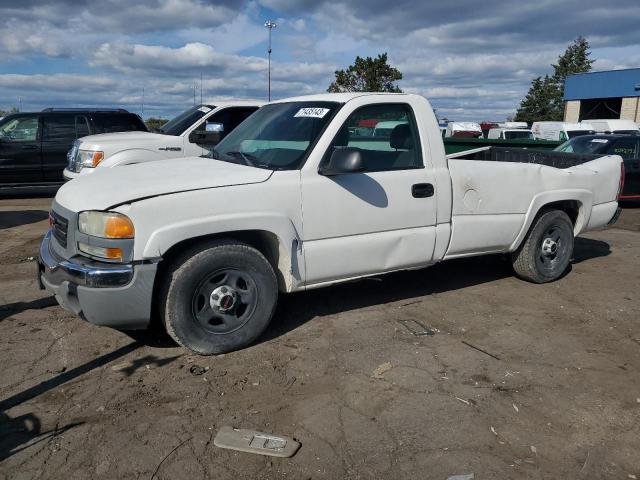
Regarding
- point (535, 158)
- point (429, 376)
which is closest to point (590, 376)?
point (429, 376)

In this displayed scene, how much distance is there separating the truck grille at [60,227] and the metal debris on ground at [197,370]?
123 centimetres

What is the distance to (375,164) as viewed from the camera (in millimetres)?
4727

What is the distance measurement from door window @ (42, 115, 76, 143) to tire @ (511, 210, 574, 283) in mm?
9383

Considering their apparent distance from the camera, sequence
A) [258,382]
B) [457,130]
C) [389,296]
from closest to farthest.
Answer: [258,382] → [389,296] → [457,130]

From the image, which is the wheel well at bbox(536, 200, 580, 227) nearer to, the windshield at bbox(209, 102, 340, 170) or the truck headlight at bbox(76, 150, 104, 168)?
the windshield at bbox(209, 102, 340, 170)

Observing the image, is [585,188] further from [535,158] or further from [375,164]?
[375,164]

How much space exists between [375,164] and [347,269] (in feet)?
2.93

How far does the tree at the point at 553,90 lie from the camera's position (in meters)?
64.8

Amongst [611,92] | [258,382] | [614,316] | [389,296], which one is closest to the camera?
[258,382]

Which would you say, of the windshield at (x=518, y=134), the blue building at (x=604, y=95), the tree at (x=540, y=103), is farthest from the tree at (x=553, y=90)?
the windshield at (x=518, y=134)

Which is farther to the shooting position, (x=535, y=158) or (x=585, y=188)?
(x=535, y=158)

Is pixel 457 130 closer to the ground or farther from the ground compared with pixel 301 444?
farther from the ground

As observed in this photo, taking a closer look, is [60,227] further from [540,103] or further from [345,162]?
[540,103]

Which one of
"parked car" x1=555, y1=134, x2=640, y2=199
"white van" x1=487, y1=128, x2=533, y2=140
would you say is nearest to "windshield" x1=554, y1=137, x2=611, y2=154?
"parked car" x1=555, y1=134, x2=640, y2=199
